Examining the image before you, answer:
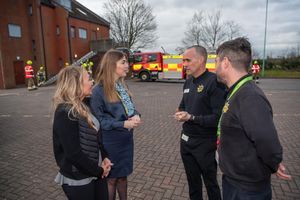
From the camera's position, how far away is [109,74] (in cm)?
252

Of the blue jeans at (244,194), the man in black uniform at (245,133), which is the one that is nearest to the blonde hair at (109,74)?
the man in black uniform at (245,133)

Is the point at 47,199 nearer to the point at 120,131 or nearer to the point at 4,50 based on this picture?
the point at 120,131

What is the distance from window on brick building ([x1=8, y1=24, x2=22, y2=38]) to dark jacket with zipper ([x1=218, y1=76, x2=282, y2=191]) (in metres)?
23.9

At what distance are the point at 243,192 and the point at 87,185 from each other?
4.02 feet

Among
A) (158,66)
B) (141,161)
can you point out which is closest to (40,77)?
(158,66)

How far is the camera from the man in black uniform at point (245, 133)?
1569 mm

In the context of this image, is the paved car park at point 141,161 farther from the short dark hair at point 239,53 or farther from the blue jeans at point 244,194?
the short dark hair at point 239,53

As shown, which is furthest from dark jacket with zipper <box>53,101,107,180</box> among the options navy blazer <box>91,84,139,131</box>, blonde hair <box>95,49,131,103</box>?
blonde hair <box>95,49,131,103</box>

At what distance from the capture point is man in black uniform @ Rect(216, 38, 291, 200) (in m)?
1.57

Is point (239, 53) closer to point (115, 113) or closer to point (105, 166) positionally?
point (115, 113)

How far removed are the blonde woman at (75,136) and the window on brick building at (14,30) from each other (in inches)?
905

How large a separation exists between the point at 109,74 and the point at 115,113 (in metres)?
0.41

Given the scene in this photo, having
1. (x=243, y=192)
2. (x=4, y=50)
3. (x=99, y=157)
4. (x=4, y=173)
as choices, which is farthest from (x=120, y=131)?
(x=4, y=50)

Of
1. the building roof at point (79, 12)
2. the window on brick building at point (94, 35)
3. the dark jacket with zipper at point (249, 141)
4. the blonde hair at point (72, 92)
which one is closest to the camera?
the dark jacket with zipper at point (249, 141)
